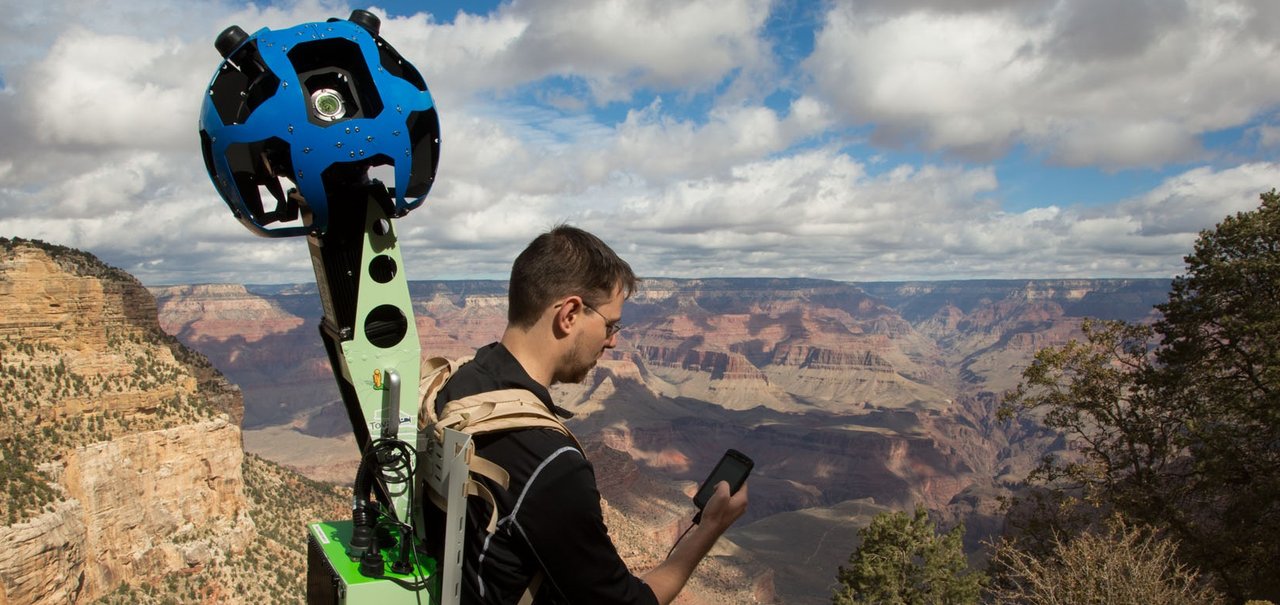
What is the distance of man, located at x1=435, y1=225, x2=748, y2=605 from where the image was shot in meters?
2.09

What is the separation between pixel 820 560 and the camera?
89.5 m

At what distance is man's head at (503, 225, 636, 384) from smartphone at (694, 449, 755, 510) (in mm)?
820

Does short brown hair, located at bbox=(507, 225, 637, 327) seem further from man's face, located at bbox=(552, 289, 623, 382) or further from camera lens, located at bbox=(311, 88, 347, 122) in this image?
camera lens, located at bbox=(311, 88, 347, 122)

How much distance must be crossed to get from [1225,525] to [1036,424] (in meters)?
195

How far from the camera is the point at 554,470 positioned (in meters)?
2.07

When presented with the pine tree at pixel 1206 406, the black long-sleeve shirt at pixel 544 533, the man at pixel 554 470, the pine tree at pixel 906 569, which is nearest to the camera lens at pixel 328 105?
the man at pixel 554 470

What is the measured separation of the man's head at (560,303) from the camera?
2496 mm

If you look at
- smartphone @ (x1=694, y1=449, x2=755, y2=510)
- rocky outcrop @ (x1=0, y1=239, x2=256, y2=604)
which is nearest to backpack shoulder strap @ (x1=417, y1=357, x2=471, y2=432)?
smartphone @ (x1=694, y1=449, x2=755, y2=510)

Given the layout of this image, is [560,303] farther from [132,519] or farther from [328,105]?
[132,519]

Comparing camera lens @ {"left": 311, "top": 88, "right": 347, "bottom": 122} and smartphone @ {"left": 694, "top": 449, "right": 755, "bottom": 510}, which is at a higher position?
camera lens @ {"left": 311, "top": 88, "right": 347, "bottom": 122}

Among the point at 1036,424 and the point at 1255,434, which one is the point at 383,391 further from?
the point at 1036,424

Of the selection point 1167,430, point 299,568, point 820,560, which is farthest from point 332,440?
point 1167,430

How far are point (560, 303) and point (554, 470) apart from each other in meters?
0.64

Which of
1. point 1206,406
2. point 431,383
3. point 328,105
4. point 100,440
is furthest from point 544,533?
point 100,440
